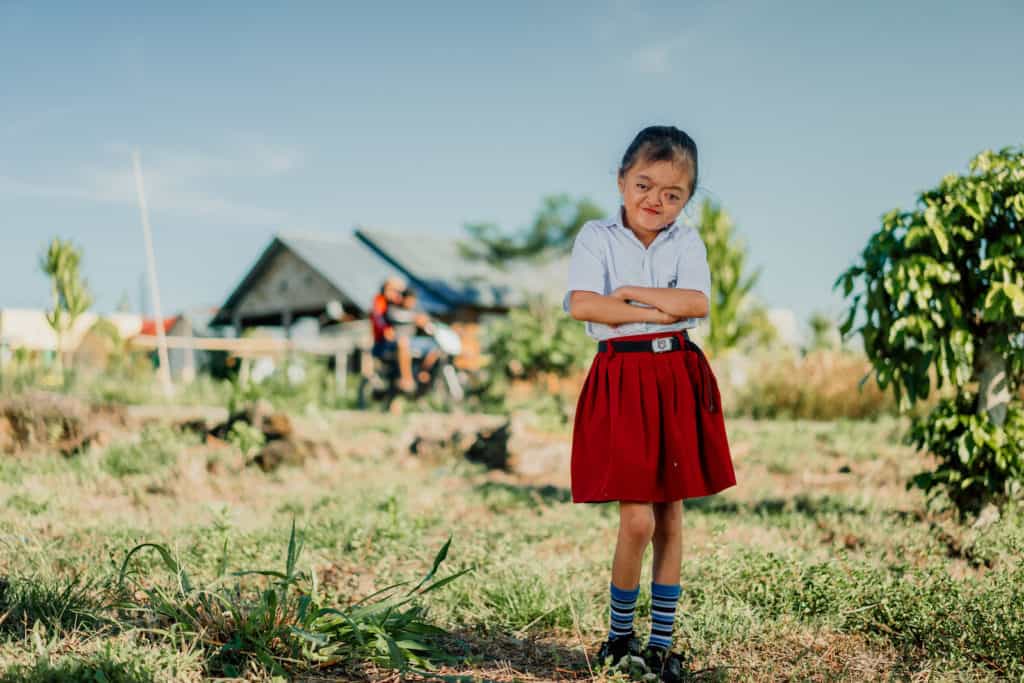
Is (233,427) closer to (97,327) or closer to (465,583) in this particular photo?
(465,583)

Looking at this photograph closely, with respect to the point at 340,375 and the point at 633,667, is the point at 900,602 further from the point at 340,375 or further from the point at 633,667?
the point at 340,375

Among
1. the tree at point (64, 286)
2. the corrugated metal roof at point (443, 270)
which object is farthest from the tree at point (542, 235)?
the tree at point (64, 286)

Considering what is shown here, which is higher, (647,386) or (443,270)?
(443,270)

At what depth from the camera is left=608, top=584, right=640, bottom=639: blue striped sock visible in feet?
8.21

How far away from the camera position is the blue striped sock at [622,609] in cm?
250

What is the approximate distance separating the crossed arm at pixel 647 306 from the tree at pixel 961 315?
2.09 m

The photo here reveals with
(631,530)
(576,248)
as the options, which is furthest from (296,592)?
(576,248)

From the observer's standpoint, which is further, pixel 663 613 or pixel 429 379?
pixel 429 379

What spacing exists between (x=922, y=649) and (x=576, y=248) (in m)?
1.70

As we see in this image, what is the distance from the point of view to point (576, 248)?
258 cm

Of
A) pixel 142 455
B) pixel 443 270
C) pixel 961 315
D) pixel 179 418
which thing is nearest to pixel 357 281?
pixel 443 270

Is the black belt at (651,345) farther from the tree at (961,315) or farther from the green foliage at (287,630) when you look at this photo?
the tree at (961,315)

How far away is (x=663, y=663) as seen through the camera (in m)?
2.50

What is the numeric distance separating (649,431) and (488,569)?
1.40 meters
